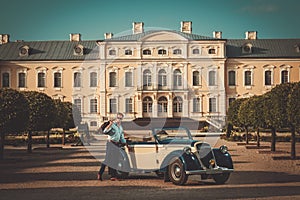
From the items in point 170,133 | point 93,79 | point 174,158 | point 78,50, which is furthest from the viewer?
point 78,50

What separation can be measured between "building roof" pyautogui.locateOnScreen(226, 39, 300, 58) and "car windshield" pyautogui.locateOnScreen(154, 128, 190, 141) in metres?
44.7

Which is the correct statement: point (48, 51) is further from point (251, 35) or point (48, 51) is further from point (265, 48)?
point (265, 48)

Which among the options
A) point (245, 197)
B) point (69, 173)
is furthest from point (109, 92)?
point (245, 197)

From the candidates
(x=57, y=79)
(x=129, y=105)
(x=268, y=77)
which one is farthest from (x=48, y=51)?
(x=268, y=77)

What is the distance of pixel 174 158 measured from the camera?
11.2 m

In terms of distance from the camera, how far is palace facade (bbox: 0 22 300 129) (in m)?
54.4

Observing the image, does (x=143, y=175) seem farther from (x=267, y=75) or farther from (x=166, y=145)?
(x=267, y=75)

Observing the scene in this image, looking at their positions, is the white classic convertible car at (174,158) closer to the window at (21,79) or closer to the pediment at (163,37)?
the pediment at (163,37)

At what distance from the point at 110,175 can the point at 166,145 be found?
1.98m

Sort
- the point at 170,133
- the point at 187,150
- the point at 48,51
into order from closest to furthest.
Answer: the point at 187,150 → the point at 170,133 → the point at 48,51

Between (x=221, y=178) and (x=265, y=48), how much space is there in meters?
46.9

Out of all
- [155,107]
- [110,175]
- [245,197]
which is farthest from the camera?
[155,107]

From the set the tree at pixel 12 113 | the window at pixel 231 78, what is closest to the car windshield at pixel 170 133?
the tree at pixel 12 113

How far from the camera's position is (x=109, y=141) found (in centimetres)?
1187
